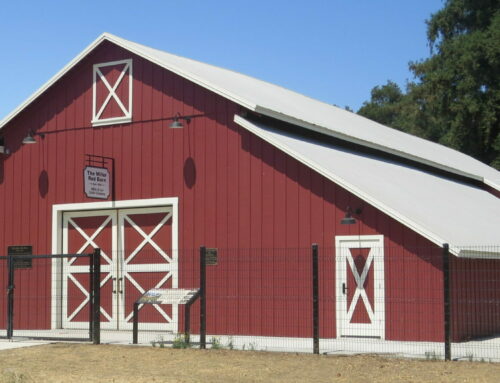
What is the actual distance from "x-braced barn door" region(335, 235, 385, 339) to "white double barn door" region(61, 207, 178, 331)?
4.29 meters

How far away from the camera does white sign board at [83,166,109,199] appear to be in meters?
21.4

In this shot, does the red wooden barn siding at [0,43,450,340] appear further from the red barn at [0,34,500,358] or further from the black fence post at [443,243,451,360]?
the black fence post at [443,243,451,360]

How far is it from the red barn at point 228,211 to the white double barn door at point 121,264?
0.13 feet

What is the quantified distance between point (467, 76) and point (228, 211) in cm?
2642

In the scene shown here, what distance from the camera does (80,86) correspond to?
23.1 m

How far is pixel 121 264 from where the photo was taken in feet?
71.5

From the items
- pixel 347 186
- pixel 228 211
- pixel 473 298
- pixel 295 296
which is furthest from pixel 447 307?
pixel 228 211

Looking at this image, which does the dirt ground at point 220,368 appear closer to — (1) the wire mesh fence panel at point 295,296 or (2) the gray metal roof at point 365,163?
(1) the wire mesh fence panel at point 295,296

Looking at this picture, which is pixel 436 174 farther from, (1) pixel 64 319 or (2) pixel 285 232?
(1) pixel 64 319

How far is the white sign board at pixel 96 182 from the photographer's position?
21.4 meters

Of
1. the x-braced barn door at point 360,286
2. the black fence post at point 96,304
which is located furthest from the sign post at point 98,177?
the x-braced barn door at point 360,286

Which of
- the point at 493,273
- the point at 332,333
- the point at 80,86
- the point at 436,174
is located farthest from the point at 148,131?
the point at 436,174

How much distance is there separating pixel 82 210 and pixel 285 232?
5990 mm

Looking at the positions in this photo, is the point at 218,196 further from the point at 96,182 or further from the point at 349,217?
the point at 349,217
